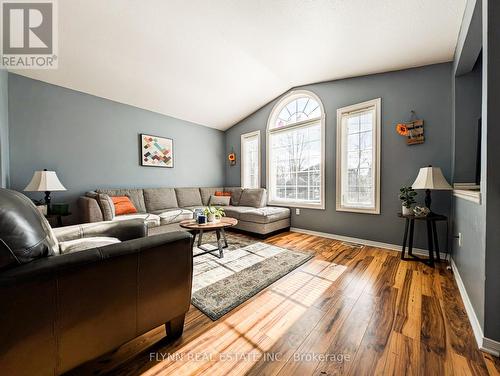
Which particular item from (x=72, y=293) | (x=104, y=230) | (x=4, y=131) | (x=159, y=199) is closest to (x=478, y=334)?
(x=72, y=293)

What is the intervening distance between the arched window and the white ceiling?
1.87ft

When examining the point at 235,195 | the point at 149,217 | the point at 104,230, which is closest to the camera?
the point at 104,230

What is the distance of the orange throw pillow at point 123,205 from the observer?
321 cm

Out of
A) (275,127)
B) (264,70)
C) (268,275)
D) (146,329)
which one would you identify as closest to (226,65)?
(264,70)

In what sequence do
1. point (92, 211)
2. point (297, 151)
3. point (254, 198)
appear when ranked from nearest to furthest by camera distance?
point (92, 211) → point (297, 151) → point (254, 198)

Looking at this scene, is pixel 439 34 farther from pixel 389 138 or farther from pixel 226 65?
pixel 226 65

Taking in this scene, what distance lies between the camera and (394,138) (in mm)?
2885

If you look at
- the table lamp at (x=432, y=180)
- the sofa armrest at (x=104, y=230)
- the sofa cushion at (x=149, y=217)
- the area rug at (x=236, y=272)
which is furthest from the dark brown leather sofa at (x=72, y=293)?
the table lamp at (x=432, y=180)

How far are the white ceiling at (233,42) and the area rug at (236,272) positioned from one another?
107 inches

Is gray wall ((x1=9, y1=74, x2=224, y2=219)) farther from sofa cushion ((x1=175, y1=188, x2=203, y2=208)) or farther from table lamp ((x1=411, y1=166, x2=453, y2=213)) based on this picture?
table lamp ((x1=411, y1=166, x2=453, y2=213))

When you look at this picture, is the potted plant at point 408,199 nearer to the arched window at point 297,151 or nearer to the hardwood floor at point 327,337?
the hardwood floor at point 327,337

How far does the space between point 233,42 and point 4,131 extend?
122 inches

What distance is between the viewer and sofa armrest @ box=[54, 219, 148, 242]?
159cm

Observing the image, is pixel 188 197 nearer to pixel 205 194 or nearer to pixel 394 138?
pixel 205 194
